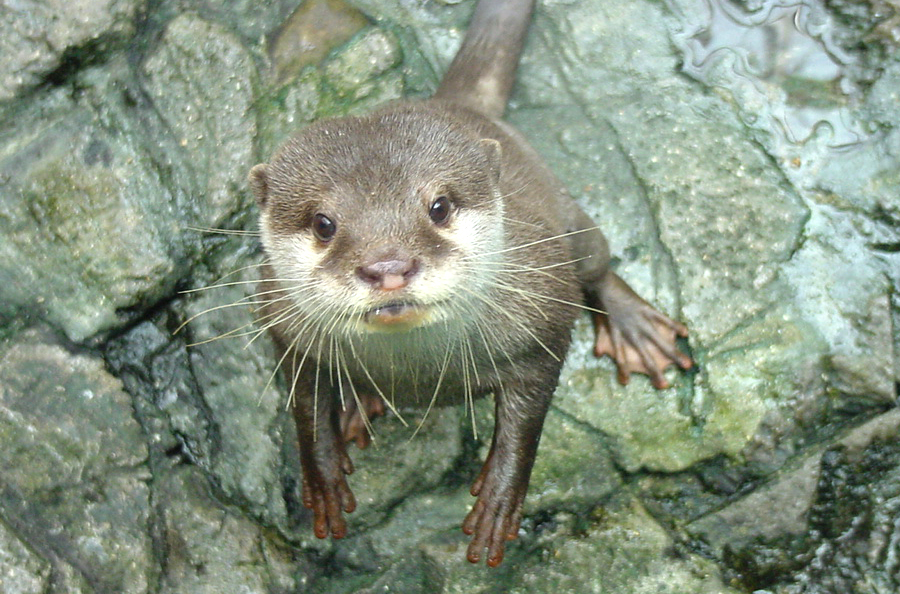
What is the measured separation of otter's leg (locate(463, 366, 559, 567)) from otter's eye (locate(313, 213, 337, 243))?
733 mm

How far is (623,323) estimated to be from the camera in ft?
10.6

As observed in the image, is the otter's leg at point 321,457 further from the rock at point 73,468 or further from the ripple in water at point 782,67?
the ripple in water at point 782,67

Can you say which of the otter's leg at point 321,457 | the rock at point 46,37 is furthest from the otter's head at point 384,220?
the rock at point 46,37

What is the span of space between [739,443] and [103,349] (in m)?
2.02

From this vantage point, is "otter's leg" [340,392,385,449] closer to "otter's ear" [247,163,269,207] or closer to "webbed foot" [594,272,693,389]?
"webbed foot" [594,272,693,389]

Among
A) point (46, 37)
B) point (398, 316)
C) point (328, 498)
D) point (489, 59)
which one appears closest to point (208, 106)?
point (46, 37)

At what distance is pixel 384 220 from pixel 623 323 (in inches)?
50.7

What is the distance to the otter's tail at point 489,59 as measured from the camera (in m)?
3.36

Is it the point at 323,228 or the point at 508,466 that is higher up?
the point at 323,228

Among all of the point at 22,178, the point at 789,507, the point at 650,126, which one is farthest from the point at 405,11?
the point at 789,507

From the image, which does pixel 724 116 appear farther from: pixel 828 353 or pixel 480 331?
pixel 480 331

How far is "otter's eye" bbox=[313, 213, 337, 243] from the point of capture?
7.45 ft

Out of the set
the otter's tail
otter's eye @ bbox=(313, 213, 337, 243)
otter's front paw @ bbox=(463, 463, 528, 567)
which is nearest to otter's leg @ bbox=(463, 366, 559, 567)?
otter's front paw @ bbox=(463, 463, 528, 567)

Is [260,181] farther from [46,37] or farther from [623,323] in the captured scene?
[623,323]
